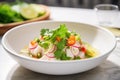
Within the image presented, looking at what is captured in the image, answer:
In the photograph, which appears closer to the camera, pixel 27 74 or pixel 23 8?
pixel 27 74

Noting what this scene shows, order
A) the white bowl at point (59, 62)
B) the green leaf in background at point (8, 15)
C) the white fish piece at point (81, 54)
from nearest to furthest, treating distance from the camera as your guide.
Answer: the white bowl at point (59, 62)
the white fish piece at point (81, 54)
the green leaf in background at point (8, 15)

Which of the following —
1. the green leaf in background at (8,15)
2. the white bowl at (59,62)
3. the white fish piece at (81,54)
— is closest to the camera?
the white bowl at (59,62)

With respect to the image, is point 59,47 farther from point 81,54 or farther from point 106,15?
point 106,15

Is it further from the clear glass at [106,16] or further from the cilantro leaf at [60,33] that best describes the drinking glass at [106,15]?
the cilantro leaf at [60,33]

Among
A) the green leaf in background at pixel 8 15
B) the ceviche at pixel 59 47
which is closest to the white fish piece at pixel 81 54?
the ceviche at pixel 59 47

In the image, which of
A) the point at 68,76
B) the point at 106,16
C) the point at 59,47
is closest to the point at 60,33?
the point at 59,47

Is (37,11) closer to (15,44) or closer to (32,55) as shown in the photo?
(15,44)

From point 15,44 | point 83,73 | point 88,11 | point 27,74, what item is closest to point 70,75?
point 83,73

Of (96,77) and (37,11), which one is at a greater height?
(37,11)

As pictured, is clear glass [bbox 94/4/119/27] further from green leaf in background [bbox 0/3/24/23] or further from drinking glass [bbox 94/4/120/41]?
green leaf in background [bbox 0/3/24/23]
